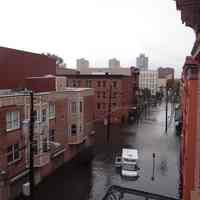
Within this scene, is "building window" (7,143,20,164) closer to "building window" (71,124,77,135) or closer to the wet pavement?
the wet pavement

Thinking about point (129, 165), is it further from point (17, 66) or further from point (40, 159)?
point (17, 66)

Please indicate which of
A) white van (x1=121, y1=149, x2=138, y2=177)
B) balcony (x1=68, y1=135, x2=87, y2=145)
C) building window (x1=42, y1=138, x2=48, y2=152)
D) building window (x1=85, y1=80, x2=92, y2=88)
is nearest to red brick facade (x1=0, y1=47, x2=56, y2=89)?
building window (x1=42, y1=138, x2=48, y2=152)

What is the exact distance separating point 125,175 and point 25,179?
9809 millimetres

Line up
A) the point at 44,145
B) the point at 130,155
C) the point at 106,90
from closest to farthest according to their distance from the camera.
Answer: the point at 44,145 → the point at 130,155 → the point at 106,90

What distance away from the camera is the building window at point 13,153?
20275 mm

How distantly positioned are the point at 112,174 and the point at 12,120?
12.0m

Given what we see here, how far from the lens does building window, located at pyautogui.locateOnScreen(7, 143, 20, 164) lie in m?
20.3

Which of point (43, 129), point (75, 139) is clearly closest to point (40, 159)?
point (43, 129)

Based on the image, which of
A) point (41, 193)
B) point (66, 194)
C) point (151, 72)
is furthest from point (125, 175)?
point (151, 72)

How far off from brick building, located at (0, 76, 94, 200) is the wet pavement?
1.88 m

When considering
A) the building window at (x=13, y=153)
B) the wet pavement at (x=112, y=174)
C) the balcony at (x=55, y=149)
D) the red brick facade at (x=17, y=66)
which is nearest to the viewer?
the building window at (x=13, y=153)

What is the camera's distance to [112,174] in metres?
27.1

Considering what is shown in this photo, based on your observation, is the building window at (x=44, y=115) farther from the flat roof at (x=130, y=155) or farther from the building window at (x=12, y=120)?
the flat roof at (x=130, y=155)

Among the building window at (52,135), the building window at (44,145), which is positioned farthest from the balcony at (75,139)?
the building window at (44,145)
